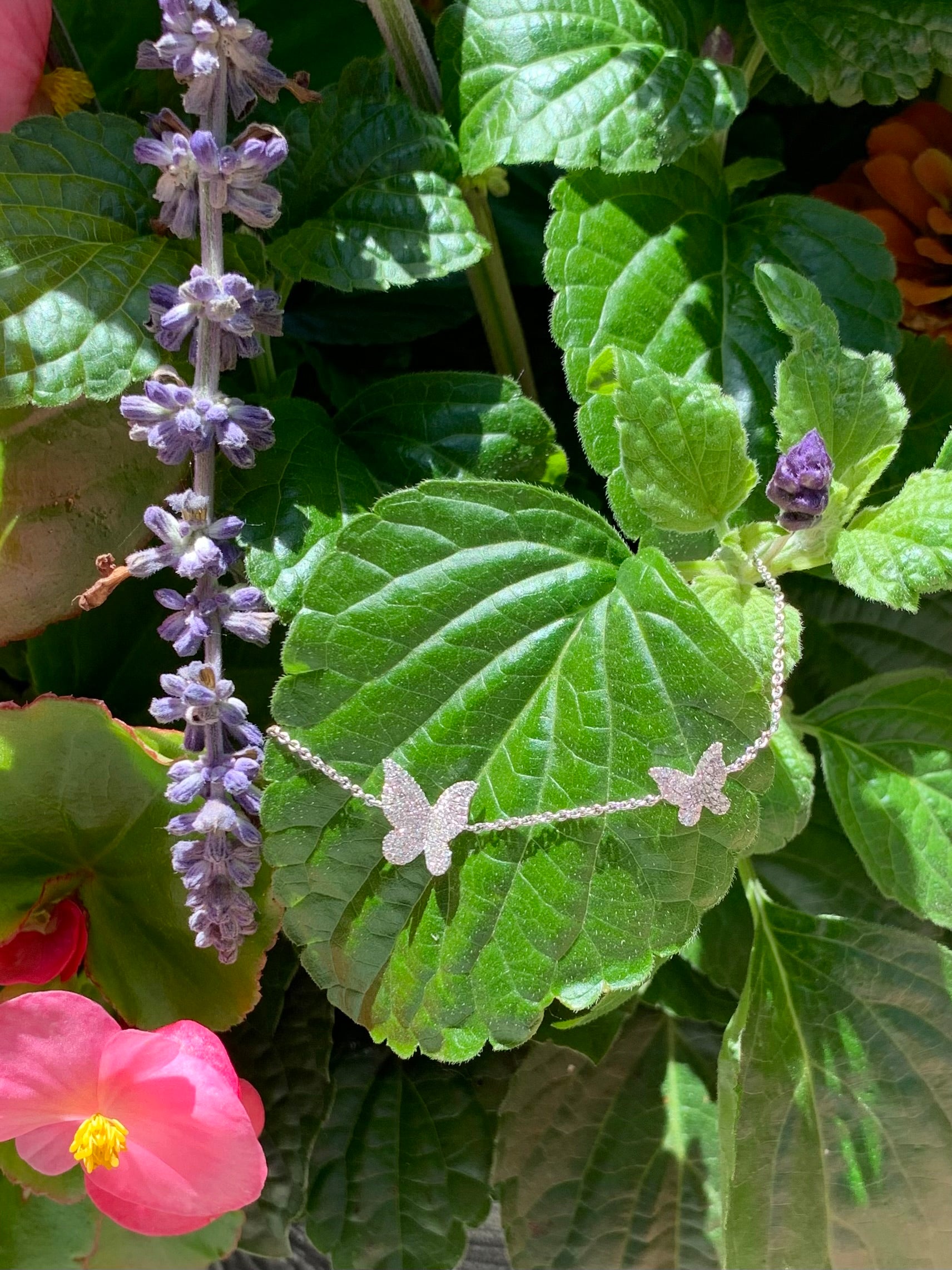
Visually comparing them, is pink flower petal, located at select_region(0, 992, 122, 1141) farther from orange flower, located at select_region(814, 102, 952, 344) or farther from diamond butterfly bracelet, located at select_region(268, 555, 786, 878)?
orange flower, located at select_region(814, 102, 952, 344)

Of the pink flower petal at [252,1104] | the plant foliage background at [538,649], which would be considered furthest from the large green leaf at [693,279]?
the pink flower petal at [252,1104]

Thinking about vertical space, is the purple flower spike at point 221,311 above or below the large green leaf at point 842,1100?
above

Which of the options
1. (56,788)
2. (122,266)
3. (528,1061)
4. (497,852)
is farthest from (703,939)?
(122,266)

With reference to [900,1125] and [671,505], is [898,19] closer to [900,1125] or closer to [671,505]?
[671,505]

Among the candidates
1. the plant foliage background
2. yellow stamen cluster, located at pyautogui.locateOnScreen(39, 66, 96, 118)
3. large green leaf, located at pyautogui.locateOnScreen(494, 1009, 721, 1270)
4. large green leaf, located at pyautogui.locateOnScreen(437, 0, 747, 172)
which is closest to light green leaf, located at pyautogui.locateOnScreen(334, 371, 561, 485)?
the plant foliage background

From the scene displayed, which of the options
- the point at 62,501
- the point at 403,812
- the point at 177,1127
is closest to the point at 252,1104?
the point at 177,1127

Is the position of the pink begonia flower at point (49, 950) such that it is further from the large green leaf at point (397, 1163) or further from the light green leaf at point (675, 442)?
the light green leaf at point (675, 442)

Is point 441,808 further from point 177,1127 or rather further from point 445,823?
point 177,1127
